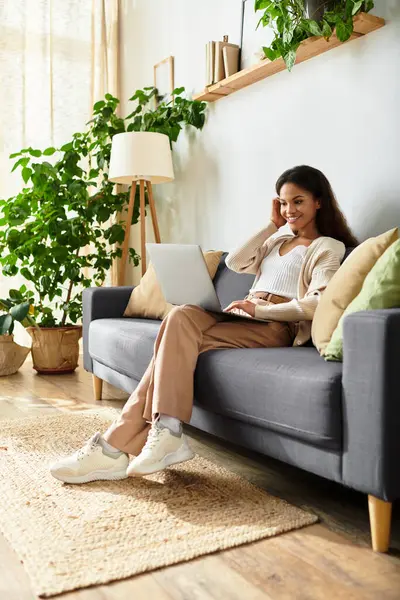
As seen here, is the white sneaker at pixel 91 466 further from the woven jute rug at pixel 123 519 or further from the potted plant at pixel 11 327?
the potted plant at pixel 11 327

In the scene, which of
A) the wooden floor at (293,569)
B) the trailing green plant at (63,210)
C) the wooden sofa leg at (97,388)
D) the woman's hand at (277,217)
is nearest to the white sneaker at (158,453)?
the wooden floor at (293,569)

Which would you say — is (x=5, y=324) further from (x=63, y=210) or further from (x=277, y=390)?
(x=277, y=390)

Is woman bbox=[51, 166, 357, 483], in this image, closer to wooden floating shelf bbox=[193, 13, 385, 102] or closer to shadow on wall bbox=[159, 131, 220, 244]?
wooden floating shelf bbox=[193, 13, 385, 102]

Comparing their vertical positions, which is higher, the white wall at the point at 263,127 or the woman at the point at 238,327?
the white wall at the point at 263,127

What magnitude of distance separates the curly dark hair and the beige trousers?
55cm

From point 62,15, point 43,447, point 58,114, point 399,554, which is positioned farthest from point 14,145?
point 399,554

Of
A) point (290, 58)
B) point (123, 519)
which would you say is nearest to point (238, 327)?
point (123, 519)

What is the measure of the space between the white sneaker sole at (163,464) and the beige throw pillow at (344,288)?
19.9 inches

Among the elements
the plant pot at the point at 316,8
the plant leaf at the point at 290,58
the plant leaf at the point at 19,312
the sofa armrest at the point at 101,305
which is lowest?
the plant leaf at the point at 19,312

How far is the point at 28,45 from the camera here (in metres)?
4.57

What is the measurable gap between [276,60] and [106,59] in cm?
229

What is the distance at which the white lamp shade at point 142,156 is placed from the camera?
368cm

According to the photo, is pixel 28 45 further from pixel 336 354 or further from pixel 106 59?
pixel 336 354

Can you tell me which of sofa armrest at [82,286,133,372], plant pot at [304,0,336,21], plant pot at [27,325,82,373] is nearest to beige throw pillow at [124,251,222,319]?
sofa armrest at [82,286,133,372]
